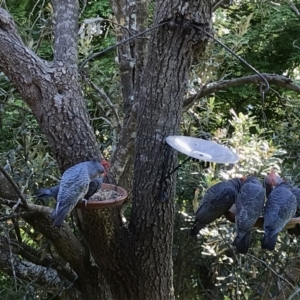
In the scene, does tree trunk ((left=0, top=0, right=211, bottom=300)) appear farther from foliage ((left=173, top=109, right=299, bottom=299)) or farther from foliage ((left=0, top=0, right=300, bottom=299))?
foliage ((left=173, top=109, right=299, bottom=299))

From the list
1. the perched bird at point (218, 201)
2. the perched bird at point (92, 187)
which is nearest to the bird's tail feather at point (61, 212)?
the perched bird at point (92, 187)

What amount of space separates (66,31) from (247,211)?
1.02 meters

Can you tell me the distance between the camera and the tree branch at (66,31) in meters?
1.87

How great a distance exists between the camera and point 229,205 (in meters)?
1.52

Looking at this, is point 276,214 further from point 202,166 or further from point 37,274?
point 37,274

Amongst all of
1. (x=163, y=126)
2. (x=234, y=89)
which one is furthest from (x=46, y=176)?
(x=234, y=89)

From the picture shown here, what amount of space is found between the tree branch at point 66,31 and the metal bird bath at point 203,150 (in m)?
0.68

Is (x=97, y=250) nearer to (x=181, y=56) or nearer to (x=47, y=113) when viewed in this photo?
(x=47, y=113)

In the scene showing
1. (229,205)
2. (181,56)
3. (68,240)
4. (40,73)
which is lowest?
(68,240)

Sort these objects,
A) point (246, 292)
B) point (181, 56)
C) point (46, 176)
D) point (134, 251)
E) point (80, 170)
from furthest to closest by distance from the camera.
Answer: point (246, 292)
point (46, 176)
point (134, 251)
point (181, 56)
point (80, 170)

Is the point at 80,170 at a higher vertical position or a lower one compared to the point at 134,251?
higher

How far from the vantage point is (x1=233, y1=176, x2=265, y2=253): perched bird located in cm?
140

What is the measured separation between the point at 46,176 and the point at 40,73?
650mm

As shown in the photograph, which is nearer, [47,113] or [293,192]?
[293,192]
